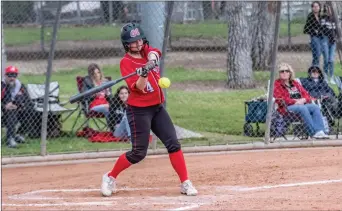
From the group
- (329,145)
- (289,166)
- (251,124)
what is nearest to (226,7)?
(251,124)

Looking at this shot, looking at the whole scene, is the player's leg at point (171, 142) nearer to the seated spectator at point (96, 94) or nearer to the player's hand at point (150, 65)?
the player's hand at point (150, 65)

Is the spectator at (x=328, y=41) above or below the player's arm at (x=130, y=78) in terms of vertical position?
below

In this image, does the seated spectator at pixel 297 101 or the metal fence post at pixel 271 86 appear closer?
the metal fence post at pixel 271 86

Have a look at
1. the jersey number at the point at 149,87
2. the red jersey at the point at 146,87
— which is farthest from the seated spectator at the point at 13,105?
the jersey number at the point at 149,87

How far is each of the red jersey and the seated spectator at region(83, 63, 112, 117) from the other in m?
4.34

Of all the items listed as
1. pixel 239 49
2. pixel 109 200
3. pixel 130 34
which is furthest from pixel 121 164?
pixel 239 49

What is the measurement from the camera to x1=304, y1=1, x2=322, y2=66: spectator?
13258 millimetres

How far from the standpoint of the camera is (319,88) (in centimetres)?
1278

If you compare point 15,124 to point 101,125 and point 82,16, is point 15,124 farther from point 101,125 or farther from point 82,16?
point 82,16

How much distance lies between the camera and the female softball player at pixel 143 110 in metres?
8.69

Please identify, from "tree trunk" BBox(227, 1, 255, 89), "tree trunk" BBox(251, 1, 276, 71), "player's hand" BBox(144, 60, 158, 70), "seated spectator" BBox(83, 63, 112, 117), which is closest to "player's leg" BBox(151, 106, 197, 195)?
"player's hand" BBox(144, 60, 158, 70)

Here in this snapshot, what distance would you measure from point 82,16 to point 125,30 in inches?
261

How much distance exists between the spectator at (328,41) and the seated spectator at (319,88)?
0.27 meters

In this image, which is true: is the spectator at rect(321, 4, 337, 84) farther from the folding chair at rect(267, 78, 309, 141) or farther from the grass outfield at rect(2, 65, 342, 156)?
the folding chair at rect(267, 78, 309, 141)
